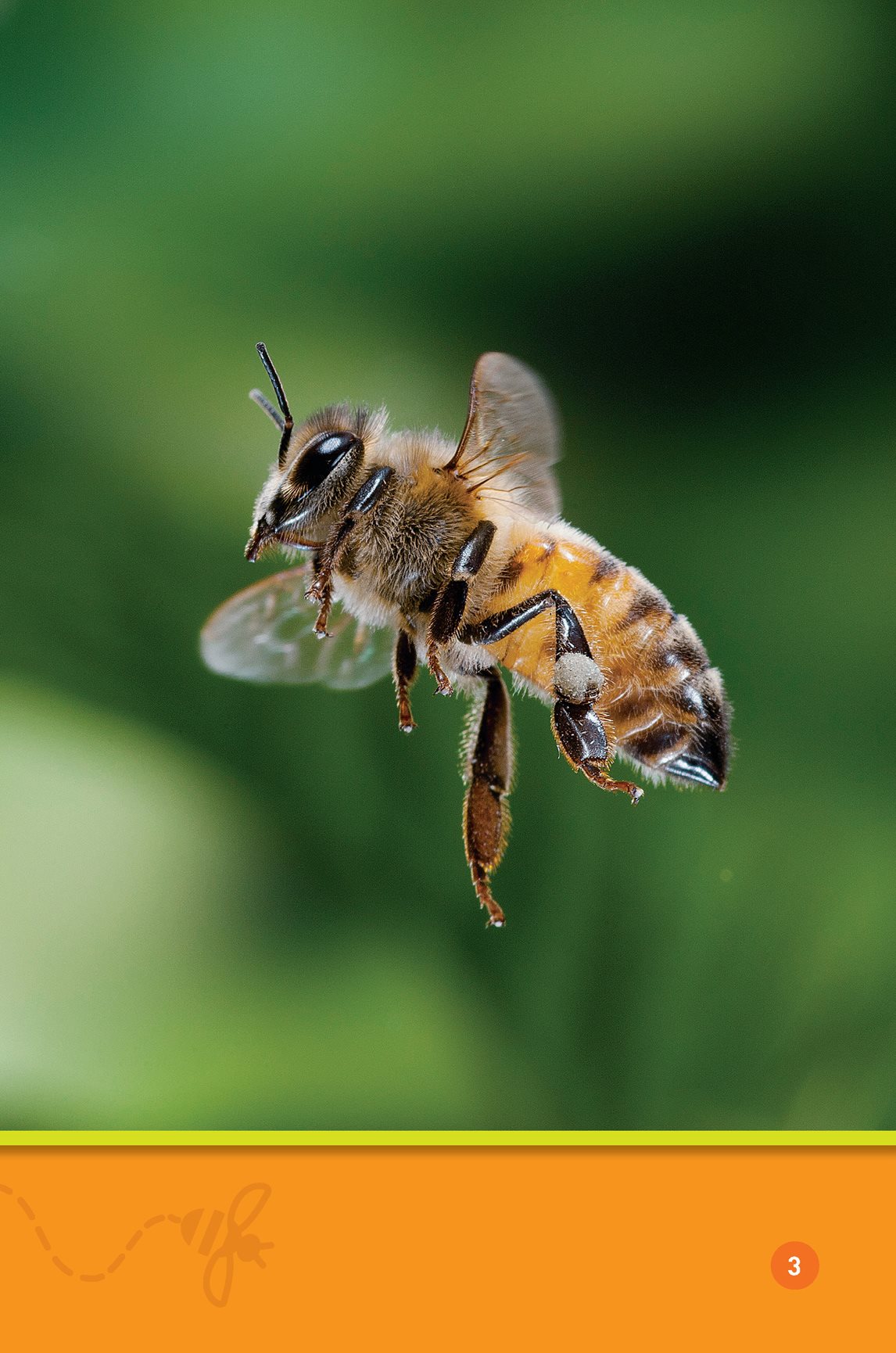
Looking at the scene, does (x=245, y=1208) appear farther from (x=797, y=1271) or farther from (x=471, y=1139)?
(x=797, y=1271)

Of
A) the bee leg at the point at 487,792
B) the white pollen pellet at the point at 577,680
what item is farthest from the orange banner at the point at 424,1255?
the white pollen pellet at the point at 577,680

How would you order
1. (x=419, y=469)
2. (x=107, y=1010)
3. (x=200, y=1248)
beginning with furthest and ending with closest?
(x=107, y=1010) → (x=200, y=1248) → (x=419, y=469)

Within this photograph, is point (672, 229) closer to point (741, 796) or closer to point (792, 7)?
point (792, 7)

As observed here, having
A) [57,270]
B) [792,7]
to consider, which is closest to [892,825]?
[792,7]

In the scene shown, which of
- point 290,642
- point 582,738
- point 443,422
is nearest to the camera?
point 582,738

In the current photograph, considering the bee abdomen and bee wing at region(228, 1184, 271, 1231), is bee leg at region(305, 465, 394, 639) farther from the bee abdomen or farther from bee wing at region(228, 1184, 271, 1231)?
bee wing at region(228, 1184, 271, 1231)

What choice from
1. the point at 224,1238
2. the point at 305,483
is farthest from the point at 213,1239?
the point at 305,483

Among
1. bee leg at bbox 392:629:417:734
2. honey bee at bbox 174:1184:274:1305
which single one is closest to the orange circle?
honey bee at bbox 174:1184:274:1305
